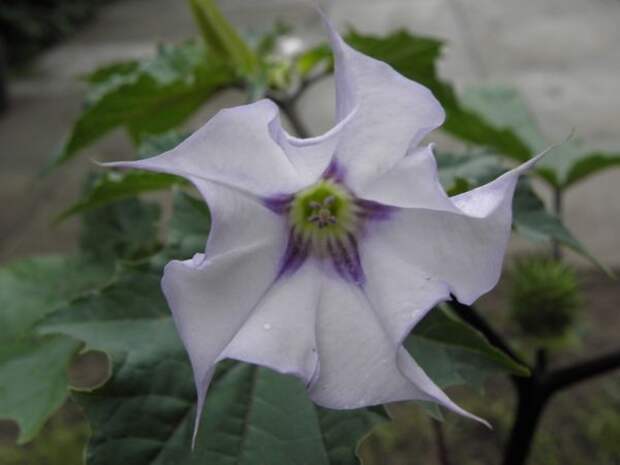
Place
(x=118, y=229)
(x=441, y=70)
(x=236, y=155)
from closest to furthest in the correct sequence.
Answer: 1. (x=236, y=155)
2. (x=118, y=229)
3. (x=441, y=70)

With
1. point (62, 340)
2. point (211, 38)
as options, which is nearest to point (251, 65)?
point (211, 38)

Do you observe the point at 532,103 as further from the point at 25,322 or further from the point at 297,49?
the point at 25,322

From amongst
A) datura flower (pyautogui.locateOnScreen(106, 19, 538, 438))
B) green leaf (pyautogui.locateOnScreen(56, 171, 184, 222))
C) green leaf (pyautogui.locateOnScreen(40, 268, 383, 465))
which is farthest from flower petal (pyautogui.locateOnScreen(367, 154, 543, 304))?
green leaf (pyautogui.locateOnScreen(56, 171, 184, 222))

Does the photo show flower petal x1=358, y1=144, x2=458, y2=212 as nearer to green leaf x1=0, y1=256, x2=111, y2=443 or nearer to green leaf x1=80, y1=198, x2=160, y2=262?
green leaf x1=0, y1=256, x2=111, y2=443

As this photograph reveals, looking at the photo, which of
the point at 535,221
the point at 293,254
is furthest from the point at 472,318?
the point at 293,254

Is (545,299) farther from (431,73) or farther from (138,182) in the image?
(138,182)
